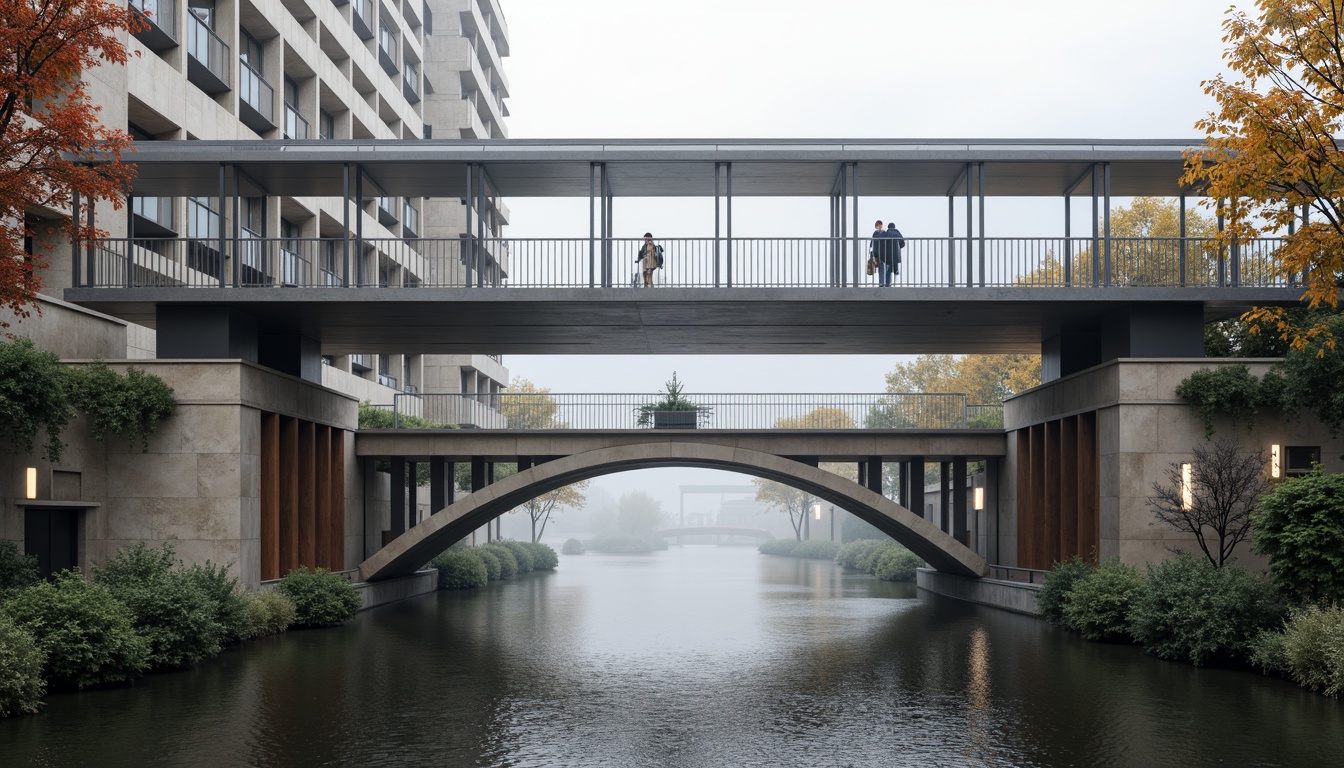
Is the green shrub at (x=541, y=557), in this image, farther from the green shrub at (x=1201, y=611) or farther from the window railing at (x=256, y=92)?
the green shrub at (x=1201, y=611)

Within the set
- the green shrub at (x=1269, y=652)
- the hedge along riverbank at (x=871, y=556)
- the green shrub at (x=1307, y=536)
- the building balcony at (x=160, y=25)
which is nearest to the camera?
the green shrub at (x=1269, y=652)

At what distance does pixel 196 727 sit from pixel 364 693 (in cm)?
371

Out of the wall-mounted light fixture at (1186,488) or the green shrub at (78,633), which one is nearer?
the green shrub at (78,633)

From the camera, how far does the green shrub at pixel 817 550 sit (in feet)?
292

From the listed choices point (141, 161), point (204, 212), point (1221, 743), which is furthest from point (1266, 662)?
point (204, 212)

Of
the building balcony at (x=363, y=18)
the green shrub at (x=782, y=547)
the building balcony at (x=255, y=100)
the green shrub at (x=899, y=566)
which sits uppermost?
the building balcony at (x=363, y=18)

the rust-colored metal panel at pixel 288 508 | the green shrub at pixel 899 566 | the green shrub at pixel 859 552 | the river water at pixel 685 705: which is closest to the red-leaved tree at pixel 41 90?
the river water at pixel 685 705

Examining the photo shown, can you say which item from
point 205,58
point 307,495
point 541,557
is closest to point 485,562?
point 541,557

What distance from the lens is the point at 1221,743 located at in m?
15.8

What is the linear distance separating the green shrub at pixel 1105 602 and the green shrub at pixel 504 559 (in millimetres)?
34178

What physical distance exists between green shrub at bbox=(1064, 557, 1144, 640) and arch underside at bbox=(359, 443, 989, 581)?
448 inches

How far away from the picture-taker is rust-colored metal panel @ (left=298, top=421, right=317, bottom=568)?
34.4 m

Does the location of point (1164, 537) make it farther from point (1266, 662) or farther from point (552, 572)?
point (552, 572)

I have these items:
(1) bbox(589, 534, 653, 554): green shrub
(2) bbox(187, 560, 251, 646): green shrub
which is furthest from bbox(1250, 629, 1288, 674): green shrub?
(1) bbox(589, 534, 653, 554): green shrub
